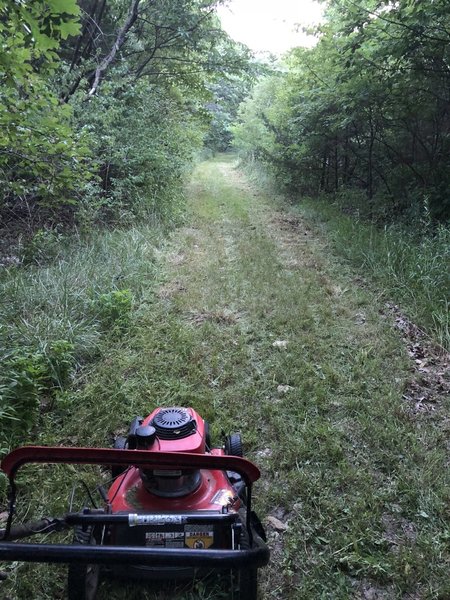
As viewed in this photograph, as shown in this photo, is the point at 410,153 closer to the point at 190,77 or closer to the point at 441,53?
the point at 441,53

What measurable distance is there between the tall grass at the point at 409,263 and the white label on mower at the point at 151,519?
3.49 metres

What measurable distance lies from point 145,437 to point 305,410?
5.31 feet

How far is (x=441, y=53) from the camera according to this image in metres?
6.15

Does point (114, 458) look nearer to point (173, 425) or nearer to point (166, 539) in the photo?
point (166, 539)

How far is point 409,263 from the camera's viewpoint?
19.3 feet

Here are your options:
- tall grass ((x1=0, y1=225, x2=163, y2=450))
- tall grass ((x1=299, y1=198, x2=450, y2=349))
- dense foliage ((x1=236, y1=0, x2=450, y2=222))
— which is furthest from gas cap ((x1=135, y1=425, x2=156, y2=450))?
dense foliage ((x1=236, y1=0, x2=450, y2=222))

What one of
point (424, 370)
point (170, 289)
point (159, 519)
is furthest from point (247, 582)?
point (170, 289)

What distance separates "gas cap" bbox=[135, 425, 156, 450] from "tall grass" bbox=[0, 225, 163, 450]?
1.31 metres

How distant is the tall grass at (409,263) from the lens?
15.9ft

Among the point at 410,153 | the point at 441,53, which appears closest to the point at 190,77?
the point at 410,153

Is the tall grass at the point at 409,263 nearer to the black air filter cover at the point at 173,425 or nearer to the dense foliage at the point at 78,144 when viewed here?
the black air filter cover at the point at 173,425

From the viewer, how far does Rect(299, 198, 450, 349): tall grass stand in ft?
15.9

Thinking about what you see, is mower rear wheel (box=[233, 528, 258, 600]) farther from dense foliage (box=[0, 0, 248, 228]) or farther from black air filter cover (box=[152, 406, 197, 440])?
dense foliage (box=[0, 0, 248, 228])

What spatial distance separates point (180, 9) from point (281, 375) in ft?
29.8
